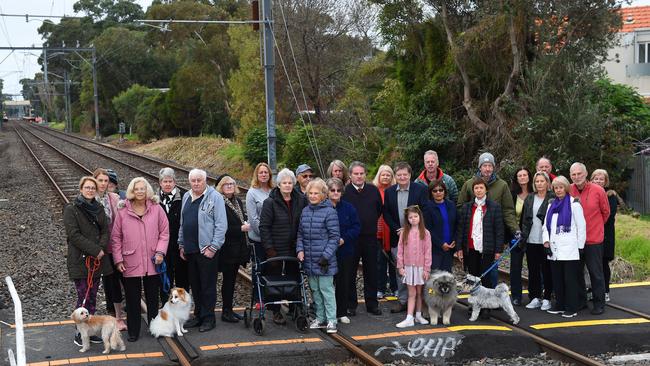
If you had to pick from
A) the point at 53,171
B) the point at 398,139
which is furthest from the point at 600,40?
the point at 53,171

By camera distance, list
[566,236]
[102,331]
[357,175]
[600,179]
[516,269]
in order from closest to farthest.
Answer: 1. [102,331]
2. [566,236]
3. [357,175]
4. [600,179]
5. [516,269]

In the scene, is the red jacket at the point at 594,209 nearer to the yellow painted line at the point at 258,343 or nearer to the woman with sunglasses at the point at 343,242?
the woman with sunglasses at the point at 343,242

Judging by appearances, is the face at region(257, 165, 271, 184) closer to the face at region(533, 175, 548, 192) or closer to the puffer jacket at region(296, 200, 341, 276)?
the puffer jacket at region(296, 200, 341, 276)

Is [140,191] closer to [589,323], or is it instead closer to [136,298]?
[136,298]

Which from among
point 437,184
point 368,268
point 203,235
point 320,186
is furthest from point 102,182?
point 437,184

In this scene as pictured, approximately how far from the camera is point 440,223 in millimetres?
9039

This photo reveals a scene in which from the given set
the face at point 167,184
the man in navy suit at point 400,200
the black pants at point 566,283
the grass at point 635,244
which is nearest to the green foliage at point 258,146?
the grass at point 635,244

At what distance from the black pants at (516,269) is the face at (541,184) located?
77 cm

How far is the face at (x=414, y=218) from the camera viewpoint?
8.65 m

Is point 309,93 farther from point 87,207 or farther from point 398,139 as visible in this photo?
point 87,207

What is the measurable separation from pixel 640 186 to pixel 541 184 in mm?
9451

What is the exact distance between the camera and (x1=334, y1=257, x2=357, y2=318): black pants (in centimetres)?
883

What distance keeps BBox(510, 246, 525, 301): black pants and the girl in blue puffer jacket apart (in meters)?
2.37

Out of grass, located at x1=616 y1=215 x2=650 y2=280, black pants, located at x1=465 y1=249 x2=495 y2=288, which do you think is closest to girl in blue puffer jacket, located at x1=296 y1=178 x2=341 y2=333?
black pants, located at x1=465 y1=249 x2=495 y2=288
